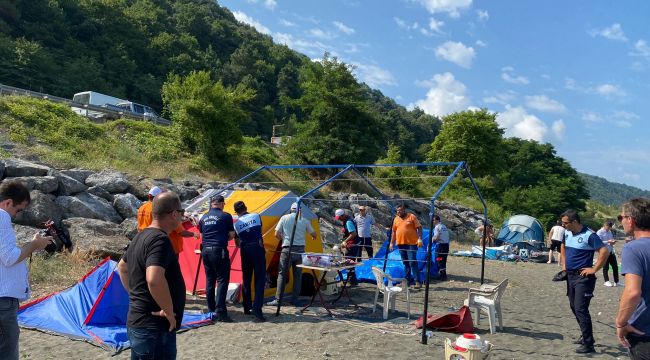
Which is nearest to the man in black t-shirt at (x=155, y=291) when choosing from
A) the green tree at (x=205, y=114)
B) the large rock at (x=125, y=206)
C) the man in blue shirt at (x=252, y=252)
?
the man in blue shirt at (x=252, y=252)

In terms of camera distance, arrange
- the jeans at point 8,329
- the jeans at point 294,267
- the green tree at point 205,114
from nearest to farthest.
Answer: the jeans at point 8,329
the jeans at point 294,267
the green tree at point 205,114

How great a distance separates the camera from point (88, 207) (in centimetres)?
1117

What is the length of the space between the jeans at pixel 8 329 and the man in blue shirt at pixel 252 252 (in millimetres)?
3889

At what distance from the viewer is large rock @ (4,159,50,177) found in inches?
440

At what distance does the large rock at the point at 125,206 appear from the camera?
39.6ft

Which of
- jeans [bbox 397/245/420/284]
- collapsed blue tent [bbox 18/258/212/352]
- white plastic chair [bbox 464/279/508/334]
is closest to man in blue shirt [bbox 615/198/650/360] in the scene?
white plastic chair [bbox 464/279/508/334]

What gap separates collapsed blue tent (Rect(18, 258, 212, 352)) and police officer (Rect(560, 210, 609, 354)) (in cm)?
491

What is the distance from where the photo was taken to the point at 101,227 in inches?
400

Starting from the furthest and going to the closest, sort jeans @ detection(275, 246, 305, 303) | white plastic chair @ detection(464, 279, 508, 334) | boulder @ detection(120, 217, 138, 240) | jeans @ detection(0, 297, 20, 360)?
boulder @ detection(120, 217, 138, 240)
jeans @ detection(275, 246, 305, 303)
white plastic chair @ detection(464, 279, 508, 334)
jeans @ detection(0, 297, 20, 360)

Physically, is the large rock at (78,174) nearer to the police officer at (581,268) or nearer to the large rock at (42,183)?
the large rock at (42,183)

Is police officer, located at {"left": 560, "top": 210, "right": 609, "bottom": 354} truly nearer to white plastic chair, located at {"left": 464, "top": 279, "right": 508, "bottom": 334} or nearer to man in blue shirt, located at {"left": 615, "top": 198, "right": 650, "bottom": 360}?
white plastic chair, located at {"left": 464, "top": 279, "right": 508, "bottom": 334}

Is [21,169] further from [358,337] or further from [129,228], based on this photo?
[358,337]

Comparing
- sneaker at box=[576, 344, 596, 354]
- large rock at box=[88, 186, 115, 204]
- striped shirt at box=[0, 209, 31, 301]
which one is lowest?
sneaker at box=[576, 344, 596, 354]

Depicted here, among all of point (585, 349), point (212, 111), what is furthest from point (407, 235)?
point (212, 111)
